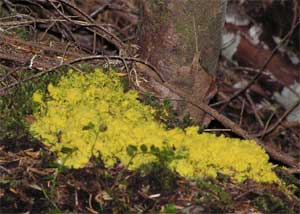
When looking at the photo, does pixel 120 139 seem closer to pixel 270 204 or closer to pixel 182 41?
pixel 270 204

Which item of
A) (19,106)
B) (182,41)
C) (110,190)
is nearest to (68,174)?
(110,190)

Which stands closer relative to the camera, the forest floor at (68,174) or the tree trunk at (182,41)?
the forest floor at (68,174)

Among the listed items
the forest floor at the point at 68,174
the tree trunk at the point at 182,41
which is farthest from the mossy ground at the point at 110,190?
the tree trunk at the point at 182,41

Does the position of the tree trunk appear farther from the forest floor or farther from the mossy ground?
the mossy ground

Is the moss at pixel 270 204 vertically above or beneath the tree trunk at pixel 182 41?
beneath

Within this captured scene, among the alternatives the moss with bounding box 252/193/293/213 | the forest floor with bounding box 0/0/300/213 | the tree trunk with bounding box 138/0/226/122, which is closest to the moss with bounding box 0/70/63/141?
the forest floor with bounding box 0/0/300/213

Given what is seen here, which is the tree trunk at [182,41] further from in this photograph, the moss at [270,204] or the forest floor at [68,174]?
the moss at [270,204]
